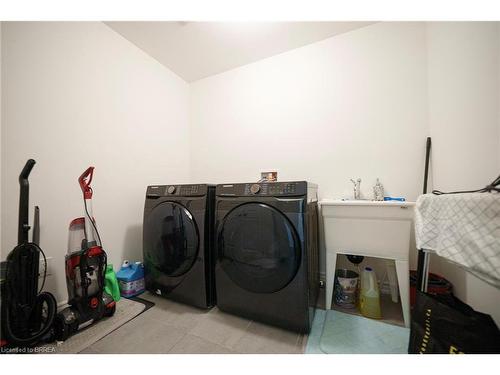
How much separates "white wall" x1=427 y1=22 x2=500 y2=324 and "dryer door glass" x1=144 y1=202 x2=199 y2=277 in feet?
5.18

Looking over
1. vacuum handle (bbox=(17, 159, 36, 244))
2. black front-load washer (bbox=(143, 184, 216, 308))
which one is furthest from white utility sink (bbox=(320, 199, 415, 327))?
vacuum handle (bbox=(17, 159, 36, 244))

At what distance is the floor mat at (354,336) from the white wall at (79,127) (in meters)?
1.65

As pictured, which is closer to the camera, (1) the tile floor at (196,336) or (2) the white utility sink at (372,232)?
(1) the tile floor at (196,336)

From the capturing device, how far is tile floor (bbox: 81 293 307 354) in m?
0.95

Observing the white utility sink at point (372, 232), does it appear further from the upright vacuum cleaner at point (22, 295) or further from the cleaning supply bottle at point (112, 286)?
the upright vacuum cleaner at point (22, 295)

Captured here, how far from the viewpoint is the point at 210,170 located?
7.38ft

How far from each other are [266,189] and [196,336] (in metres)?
0.93

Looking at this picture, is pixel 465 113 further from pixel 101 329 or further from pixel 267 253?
pixel 101 329

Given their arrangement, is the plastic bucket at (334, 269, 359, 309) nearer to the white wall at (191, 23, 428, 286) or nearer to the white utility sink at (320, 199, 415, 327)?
the white utility sink at (320, 199, 415, 327)

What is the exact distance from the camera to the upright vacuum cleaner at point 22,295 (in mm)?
896

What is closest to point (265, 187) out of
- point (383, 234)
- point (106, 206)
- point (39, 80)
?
point (383, 234)

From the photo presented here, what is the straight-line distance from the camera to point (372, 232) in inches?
46.8

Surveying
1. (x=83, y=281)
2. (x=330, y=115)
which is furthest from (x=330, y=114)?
(x=83, y=281)

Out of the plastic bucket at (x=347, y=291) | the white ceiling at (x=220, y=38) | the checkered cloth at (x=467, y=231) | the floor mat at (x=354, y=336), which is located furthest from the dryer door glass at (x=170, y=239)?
the white ceiling at (x=220, y=38)
